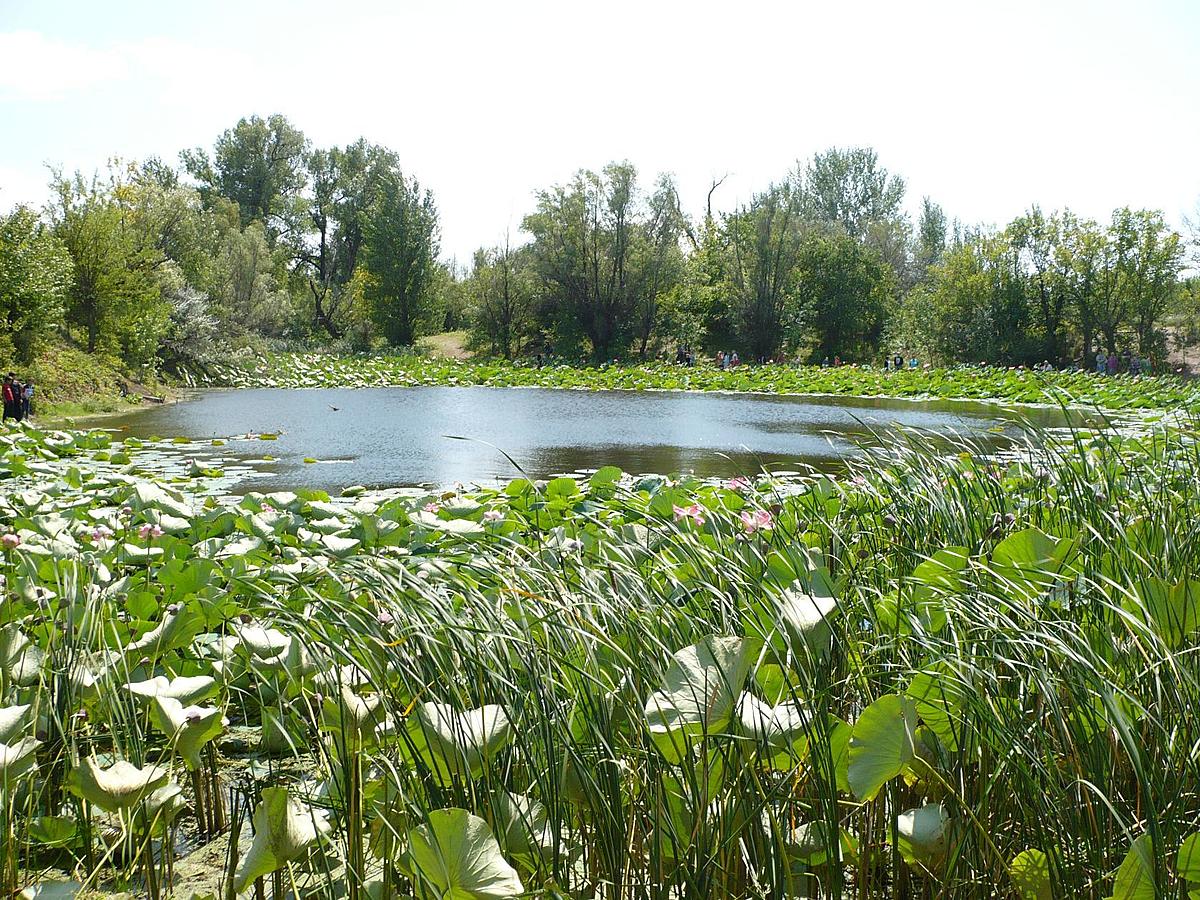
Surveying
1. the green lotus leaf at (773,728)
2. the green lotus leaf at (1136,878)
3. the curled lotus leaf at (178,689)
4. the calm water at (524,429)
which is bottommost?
the calm water at (524,429)

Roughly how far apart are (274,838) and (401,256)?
131ft

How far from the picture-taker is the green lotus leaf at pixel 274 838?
1330 millimetres

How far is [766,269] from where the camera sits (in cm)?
3531

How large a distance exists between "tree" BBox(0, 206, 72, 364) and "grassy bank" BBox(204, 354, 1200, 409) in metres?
8.99

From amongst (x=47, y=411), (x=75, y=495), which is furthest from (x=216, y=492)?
(x=47, y=411)

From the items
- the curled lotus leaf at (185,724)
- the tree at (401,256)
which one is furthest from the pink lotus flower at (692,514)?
the tree at (401,256)

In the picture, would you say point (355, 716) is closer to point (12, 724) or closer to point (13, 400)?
point (12, 724)

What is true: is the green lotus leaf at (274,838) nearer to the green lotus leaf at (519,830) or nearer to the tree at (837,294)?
the green lotus leaf at (519,830)

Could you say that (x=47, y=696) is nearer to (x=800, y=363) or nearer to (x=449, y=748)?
(x=449, y=748)

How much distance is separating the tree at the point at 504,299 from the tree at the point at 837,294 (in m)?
10.1

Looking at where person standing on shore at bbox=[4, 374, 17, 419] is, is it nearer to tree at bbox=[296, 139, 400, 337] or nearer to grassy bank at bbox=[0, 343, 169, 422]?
grassy bank at bbox=[0, 343, 169, 422]

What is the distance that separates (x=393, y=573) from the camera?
207cm

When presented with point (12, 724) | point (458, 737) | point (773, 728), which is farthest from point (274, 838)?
point (773, 728)

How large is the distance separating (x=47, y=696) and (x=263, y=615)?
105 centimetres
